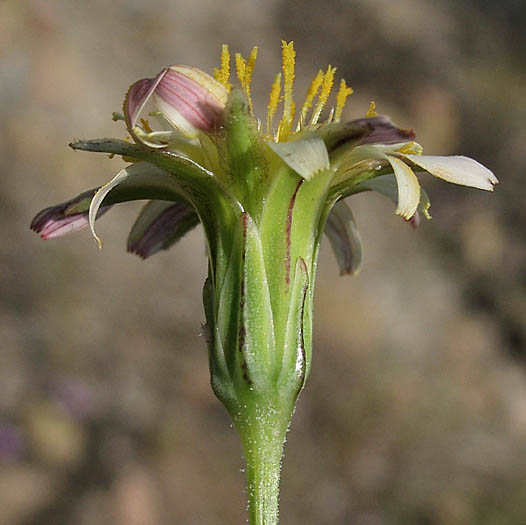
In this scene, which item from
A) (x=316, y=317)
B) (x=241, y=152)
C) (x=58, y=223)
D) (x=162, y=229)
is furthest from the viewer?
(x=316, y=317)

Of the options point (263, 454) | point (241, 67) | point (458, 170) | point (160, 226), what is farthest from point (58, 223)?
point (458, 170)

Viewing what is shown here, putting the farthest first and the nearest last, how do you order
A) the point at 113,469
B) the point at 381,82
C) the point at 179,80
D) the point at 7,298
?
the point at 381,82 < the point at 7,298 < the point at 113,469 < the point at 179,80

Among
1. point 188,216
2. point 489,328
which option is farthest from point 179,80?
Answer: point 489,328

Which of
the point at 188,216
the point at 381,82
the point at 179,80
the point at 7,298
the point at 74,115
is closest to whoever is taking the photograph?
the point at 179,80

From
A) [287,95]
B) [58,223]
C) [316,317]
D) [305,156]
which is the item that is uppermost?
[287,95]

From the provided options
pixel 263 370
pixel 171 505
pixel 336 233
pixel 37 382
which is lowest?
pixel 171 505

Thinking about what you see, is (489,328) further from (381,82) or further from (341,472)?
(381,82)

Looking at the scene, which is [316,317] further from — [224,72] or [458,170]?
[458,170]
